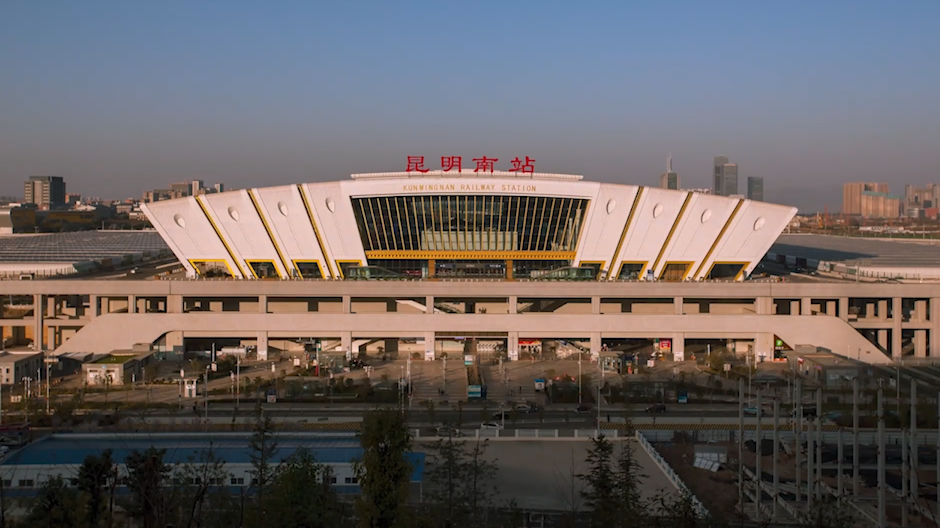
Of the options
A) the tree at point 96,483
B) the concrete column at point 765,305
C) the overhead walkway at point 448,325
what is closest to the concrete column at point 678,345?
the overhead walkway at point 448,325

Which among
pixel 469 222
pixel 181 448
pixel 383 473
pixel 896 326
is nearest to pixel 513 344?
pixel 469 222

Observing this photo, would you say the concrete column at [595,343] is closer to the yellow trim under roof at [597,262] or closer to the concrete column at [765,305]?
the yellow trim under roof at [597,262]

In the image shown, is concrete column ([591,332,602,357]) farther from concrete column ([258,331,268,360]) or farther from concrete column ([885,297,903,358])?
concrete column ([258,331,268,360])

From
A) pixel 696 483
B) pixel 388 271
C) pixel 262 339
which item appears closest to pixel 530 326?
pixel 388 271

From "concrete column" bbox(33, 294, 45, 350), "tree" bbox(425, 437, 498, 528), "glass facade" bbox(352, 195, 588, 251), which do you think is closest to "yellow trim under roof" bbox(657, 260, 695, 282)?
"glass facade" bbox(352, 195, 588, 251)

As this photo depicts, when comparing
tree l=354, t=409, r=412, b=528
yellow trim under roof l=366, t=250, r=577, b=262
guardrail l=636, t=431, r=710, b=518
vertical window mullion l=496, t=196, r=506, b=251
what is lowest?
guardrail l=636, t=431, r=710, b=518
